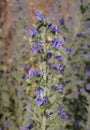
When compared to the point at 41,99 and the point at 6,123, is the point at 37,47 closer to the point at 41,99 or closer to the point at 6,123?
the point at 41,99

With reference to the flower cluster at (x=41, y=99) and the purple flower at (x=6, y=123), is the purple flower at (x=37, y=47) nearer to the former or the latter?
the flower cluster at (x=41, y=99)

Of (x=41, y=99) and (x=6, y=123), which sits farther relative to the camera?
(x=6, y=123)

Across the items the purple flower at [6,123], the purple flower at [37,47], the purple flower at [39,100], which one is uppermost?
the purple flower at [37,47]

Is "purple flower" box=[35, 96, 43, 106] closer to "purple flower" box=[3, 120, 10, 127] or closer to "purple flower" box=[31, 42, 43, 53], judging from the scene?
"purple flower" box=[31, 42, 43, 53]

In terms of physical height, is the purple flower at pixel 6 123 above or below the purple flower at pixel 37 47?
below

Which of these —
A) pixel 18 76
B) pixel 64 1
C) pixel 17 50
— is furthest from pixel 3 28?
pixel 18 76

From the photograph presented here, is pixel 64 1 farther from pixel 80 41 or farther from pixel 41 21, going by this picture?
pixel 41 21

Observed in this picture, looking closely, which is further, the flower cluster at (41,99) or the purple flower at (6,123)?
the purple flower at (6,123)

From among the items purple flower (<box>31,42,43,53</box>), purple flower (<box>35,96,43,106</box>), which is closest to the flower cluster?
purple flower (<box>35,96,43,106</box>)

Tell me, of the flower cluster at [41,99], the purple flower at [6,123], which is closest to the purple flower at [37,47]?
the flower cluster at [41,99]

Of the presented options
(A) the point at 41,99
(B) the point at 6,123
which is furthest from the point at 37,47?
(B) the point at 6,123

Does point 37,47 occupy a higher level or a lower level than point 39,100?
higher
